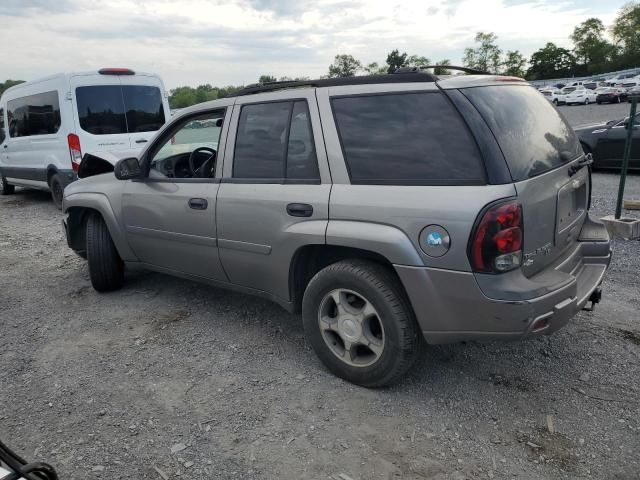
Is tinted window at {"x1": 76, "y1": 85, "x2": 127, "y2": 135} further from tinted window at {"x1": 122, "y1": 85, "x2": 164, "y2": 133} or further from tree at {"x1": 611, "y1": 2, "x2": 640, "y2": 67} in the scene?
tree at {"x1": 611, "y1": 2, "x2": 640, "y2": 67}

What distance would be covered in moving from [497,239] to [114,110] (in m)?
7.61

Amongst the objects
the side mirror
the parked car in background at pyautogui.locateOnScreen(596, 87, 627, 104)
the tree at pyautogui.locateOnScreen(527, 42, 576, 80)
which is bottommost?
the side mirror

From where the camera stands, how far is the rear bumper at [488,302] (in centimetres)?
256

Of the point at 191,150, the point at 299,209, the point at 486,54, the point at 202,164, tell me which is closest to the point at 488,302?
the point at 299,209

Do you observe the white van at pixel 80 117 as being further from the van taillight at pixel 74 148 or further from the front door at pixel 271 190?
the front door at pixel 271 190

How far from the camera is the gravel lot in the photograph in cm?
252

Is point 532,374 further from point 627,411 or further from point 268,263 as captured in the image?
point 268,263

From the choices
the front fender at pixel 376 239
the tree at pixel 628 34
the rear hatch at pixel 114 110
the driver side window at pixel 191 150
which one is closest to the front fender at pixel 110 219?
the driver side window at pixel 191 150

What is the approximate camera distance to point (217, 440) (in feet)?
8.91

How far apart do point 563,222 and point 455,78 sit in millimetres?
Answer: 1043

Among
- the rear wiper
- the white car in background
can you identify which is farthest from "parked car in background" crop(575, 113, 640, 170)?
the white car in background

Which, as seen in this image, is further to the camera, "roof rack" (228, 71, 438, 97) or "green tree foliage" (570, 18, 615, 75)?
"green tree foliage" (570, 18, 615, 75)

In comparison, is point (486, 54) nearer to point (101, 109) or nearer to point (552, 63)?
point (552, 63)

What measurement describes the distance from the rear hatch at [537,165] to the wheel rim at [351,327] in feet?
2.97
